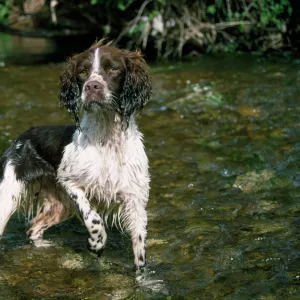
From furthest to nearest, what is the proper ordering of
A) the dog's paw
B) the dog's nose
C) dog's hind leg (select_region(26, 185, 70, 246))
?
dog's hind leg (select_region(26, 185, 70, 246))
the dog's paw
the dog's nose

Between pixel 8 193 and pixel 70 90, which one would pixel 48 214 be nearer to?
pixel 8 193

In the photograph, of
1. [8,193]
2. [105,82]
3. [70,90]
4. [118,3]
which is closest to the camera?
[105,82]

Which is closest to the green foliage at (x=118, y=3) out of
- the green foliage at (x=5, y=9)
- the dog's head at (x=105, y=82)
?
the green foliage at (x=5, y=9)

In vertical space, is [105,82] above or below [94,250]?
above

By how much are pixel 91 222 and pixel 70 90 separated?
975 millimetres

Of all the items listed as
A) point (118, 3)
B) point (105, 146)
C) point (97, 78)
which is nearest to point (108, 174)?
point (105, 146)

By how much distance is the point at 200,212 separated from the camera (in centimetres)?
Answer: 558

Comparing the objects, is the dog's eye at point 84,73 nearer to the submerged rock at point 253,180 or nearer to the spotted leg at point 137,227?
the spotted leg at point 137,227

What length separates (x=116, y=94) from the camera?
4578 millimetres

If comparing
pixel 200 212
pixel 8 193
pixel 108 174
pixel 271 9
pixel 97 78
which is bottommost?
pixel 200 212

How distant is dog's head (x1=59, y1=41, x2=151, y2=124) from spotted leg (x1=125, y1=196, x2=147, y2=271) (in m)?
0.62

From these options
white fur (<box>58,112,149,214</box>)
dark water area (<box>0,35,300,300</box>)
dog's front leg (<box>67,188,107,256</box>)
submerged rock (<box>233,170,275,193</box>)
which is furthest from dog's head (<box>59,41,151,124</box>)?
submerged rock (<box>233,170,275,193</box>)

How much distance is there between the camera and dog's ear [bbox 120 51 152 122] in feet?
15.2

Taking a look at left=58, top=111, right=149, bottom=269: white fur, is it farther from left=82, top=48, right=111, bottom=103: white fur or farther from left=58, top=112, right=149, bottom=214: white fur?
left=82, top=48, right=111, bottom=103: white fur
